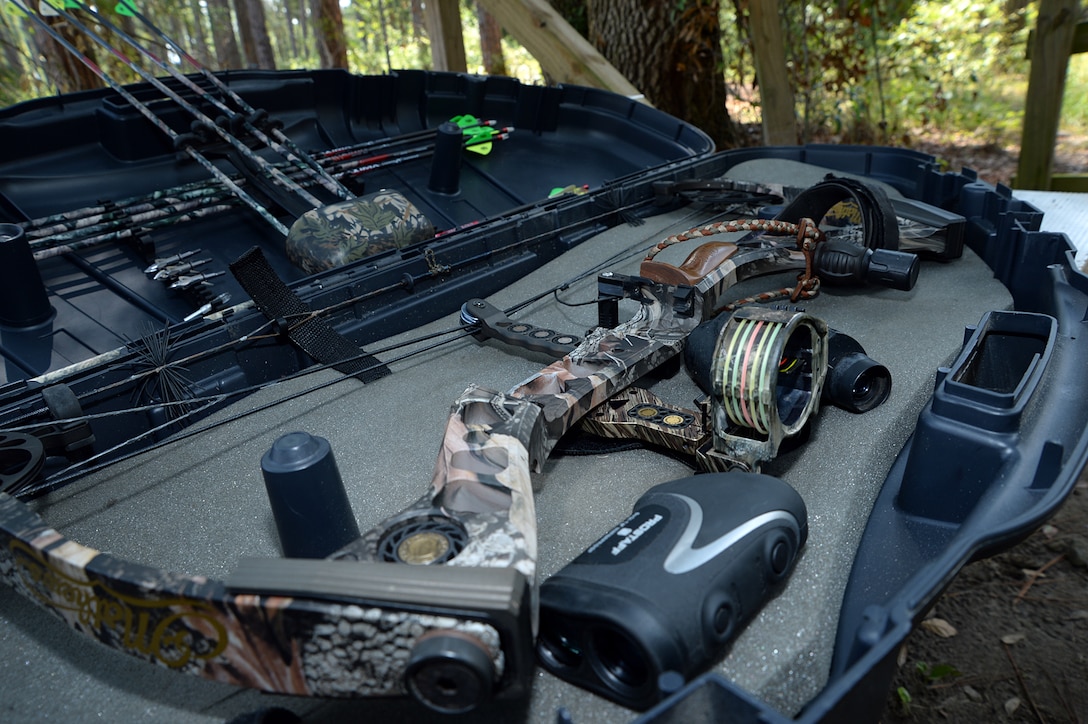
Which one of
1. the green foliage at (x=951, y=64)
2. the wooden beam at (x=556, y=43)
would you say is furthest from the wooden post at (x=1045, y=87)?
the green foliage at (x=951, y=64)

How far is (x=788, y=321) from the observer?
203 cm

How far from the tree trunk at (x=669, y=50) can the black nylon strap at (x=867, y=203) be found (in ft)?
13.4

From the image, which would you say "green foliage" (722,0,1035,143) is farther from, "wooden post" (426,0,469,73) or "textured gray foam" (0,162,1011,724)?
"textured gray foam" (0,162,1011,724)

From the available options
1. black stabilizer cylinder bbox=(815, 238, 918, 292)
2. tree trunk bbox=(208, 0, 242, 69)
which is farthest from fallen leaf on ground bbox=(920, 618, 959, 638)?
tree trunk bbox=(208, 0, 242, 69)

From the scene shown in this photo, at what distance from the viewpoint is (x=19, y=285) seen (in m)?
2.99

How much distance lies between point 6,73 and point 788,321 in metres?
10.8

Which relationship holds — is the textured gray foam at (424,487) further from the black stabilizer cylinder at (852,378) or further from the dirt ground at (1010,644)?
the dirt ground at (1010,644)

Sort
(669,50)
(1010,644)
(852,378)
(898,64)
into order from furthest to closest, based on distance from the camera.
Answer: (898,64) < (669,50) < (1010,644) < (852,378)

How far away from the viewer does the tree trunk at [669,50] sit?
699 centimetres

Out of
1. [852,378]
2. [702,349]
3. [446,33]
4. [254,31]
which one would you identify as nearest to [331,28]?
[254,31]

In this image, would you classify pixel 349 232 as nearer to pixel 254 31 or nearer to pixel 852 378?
pixel 852 378

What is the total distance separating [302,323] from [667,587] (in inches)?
77.6

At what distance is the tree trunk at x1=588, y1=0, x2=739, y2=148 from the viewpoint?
699cm

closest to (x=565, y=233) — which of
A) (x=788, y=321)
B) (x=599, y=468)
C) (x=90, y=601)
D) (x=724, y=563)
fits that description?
(x=599, y=468)
